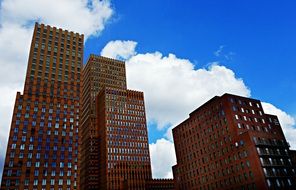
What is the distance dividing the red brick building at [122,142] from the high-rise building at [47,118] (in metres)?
43.9

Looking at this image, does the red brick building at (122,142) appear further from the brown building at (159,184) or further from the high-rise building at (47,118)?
the high-rise building at (47,118)

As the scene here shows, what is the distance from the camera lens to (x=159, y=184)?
169 m

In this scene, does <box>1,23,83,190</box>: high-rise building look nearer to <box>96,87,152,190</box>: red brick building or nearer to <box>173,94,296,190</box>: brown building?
<box>96,87,152,190</box>: red brick building

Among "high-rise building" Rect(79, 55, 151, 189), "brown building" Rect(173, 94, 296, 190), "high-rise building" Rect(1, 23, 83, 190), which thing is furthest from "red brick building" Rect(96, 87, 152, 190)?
"high-rise building" Rect(1, 23, 83, 190)

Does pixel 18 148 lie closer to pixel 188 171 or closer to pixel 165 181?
pixel 188 171

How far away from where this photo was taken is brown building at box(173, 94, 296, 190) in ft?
298

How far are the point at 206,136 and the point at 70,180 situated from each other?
6632 cm

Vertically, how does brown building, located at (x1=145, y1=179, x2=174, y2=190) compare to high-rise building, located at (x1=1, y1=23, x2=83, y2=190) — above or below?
below

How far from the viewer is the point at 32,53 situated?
5758 inches

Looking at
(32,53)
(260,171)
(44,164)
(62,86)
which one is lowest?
(260,171)

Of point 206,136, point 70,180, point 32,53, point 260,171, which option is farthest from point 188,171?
point 32,53

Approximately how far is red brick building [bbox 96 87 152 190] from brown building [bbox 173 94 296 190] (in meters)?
43.0

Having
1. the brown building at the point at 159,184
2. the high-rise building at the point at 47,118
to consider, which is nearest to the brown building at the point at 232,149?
the brown building at the point at 159,184

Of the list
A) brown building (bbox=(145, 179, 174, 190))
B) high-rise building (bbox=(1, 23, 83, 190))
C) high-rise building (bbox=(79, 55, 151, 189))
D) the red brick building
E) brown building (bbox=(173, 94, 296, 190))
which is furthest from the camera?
high-rise building (bbox=(79, 55, 151, 189))
